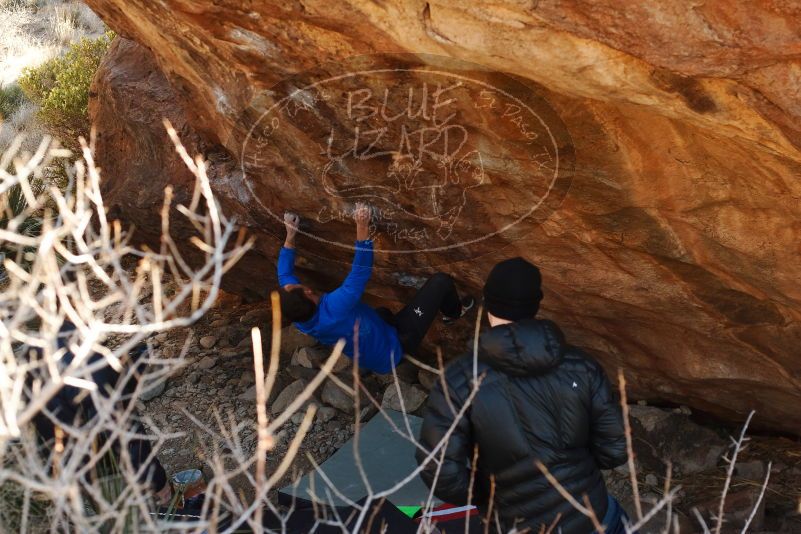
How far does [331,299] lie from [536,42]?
2.13m

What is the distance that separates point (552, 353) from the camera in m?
2.67

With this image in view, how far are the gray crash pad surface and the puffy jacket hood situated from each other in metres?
1.88

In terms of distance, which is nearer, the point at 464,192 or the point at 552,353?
the point at 552,353

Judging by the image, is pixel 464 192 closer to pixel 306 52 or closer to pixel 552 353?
pixel 306 52

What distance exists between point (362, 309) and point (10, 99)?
8.39 m

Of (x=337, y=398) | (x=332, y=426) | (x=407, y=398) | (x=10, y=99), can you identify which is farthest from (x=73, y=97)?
(x=407, y=398)

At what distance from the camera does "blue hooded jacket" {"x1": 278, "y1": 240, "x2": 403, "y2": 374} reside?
4.26 m

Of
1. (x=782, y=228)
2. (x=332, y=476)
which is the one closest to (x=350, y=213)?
(x=332, y=476)

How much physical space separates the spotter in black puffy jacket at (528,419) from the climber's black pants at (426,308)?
179 centimetres

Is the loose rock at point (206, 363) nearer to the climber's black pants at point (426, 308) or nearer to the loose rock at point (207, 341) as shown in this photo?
the loose rock at point (207, 341)

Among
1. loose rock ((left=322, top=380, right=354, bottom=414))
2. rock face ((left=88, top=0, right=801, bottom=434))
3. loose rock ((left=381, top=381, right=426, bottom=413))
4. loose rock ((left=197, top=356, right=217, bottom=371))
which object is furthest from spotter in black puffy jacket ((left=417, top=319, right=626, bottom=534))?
loose rock ((left=197, top=356, right=217, bottom=371))

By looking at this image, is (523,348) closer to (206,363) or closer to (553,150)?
(553,150)

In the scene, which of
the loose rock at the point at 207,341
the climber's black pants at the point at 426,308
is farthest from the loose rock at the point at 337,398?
the loose rock at the point at 207,341

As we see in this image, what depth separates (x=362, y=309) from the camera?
455 cm
